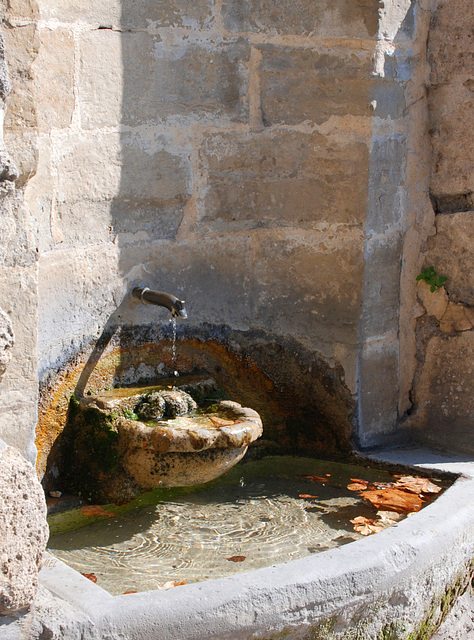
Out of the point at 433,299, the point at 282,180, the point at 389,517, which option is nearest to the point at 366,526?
the point at 389,517

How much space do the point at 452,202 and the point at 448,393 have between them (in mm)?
872

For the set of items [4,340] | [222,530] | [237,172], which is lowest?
[222,530]

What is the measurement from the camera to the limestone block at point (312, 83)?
3.55 meters

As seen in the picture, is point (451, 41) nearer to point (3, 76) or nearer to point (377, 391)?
point (377, 391)

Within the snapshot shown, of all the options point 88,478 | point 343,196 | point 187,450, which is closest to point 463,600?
point 187,450

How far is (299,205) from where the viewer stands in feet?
12.4

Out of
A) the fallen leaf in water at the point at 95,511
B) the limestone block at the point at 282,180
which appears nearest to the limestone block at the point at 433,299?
the limestone block at the point at 282,180

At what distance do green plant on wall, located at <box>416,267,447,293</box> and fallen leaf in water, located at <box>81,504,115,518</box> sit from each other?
5.68 ft

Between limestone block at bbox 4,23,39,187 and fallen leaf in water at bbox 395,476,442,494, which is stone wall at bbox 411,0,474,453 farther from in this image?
limestone block at bbox 4,23,39,187

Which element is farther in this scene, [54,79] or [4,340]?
[54,79]

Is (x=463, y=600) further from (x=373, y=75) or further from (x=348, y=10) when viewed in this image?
(x=348, y=10)

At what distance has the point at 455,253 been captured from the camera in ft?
12.4

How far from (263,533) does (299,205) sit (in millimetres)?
1483

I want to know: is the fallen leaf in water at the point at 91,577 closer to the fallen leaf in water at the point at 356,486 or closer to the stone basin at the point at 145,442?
the stone basin at the point at 145,442
